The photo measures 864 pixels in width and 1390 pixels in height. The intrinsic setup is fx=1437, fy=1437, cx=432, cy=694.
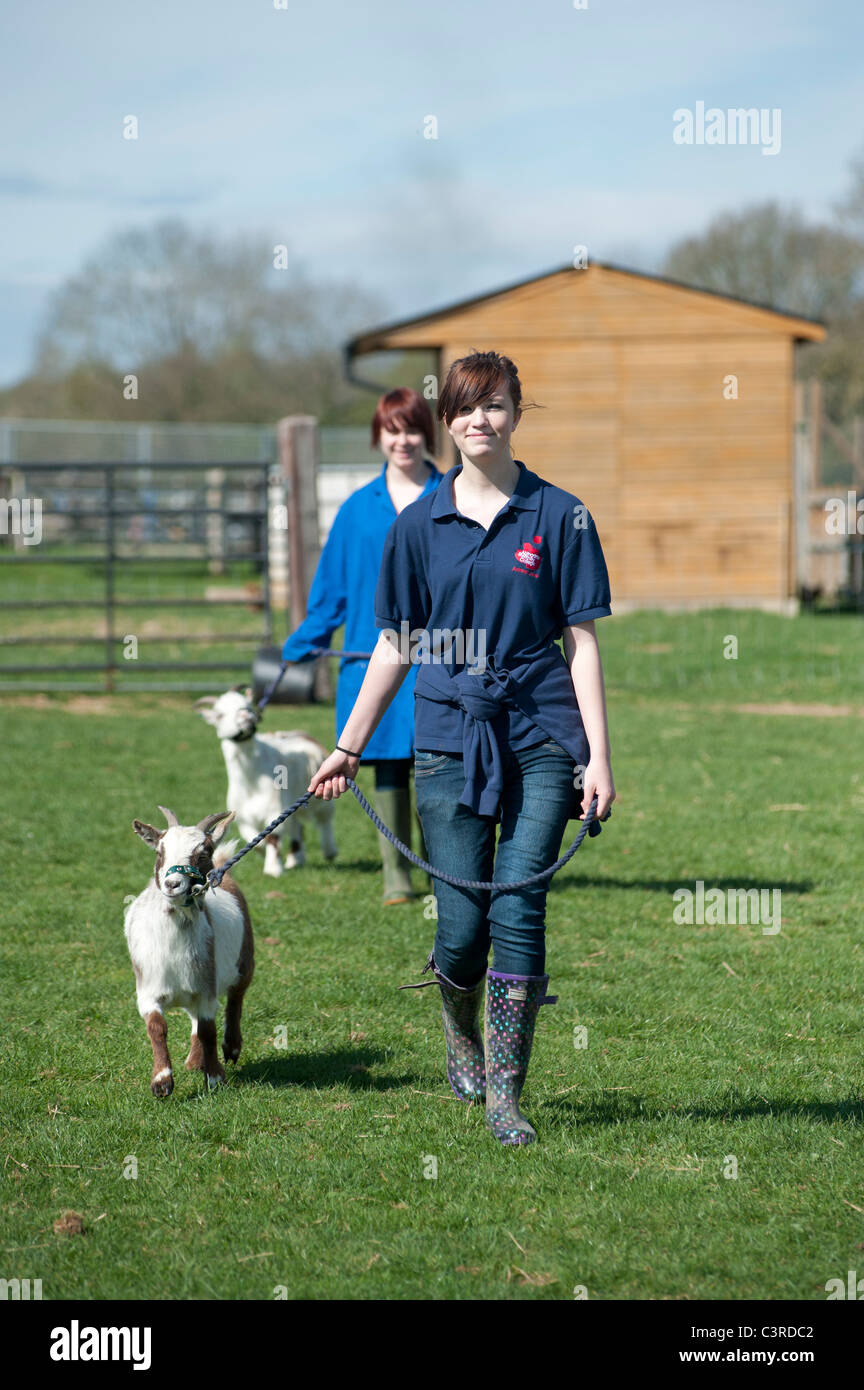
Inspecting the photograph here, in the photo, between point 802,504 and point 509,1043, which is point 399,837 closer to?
point 509,1043

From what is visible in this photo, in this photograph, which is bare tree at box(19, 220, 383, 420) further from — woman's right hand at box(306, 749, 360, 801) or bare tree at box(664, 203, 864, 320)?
A: woman's right hand at box(306, 749, 360, 801)

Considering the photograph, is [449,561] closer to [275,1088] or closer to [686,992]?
[275,1088]

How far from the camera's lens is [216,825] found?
4676 millimetres

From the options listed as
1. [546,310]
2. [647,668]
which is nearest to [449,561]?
[647,668]

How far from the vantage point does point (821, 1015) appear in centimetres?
532

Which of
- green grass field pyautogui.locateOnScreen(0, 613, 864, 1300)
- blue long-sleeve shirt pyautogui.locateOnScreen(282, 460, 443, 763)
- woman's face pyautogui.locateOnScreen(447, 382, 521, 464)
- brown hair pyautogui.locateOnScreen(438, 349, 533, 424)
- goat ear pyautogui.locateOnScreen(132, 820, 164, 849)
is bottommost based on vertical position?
green grass field pyautogui.locateOnScreen(0, 613, 864, 1300)

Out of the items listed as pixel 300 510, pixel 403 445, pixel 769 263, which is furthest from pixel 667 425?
pixel 769 263

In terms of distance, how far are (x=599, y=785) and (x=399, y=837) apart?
10.4 ft

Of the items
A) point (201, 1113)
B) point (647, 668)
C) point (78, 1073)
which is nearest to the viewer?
point (201, 1113)

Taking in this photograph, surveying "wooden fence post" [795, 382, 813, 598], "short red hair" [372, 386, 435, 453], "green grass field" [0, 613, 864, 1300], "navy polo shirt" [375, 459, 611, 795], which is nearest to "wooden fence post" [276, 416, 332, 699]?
"green grass field" [0, 613, 864, 1300]

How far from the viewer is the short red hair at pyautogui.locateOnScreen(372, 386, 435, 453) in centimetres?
627

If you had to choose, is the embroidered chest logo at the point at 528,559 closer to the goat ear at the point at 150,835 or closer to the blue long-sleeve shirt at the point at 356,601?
the goat ear at the point at 150,835

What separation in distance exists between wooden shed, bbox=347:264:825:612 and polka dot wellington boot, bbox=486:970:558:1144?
61.3 ft

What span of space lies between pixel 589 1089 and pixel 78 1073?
1.69 metres
